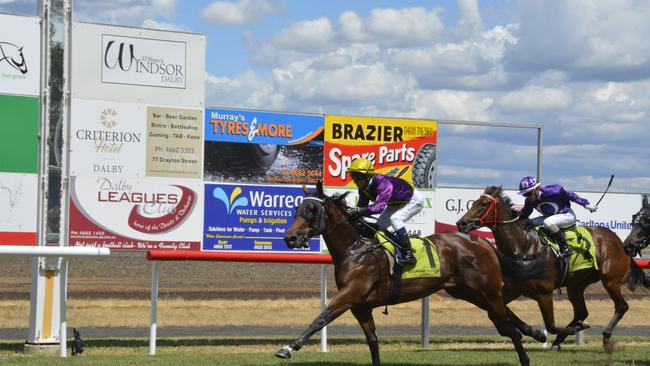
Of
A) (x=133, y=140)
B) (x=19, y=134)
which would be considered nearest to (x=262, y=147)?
(x=133, y=140)

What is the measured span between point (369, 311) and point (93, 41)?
5383mm

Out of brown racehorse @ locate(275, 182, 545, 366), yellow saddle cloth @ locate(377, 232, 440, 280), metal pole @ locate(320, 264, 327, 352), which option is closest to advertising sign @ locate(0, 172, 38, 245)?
metal pole @ locate(320, 264, 327, 352)

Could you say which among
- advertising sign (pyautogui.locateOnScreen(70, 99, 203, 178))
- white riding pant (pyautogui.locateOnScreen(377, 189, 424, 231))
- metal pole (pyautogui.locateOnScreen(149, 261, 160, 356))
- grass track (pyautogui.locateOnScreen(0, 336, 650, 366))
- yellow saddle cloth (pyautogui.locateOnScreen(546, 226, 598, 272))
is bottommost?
grass track (pyautogui.locateOnScreen(0, 336, 650, 366))

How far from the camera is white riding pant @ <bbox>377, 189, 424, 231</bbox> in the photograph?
11.5 meters

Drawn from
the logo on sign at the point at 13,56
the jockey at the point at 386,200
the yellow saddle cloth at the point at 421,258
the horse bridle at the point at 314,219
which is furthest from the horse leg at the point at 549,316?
the logo on sign at the point at 13,56

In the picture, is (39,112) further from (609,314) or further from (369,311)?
(609,314)

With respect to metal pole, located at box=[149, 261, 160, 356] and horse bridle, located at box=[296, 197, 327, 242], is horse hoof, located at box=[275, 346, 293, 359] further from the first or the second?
metal pole, located at box=[149, 261, 160, 356]

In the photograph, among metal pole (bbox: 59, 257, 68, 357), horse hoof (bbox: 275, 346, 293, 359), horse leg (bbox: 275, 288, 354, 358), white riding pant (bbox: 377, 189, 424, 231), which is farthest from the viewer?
metal pole (bbox: 59, 257, 68, 357)

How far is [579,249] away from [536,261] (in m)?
1.09

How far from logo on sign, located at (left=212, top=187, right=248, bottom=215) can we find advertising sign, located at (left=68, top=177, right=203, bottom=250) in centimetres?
27

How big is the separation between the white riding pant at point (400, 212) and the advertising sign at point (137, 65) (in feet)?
12.3

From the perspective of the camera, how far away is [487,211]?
12430mm

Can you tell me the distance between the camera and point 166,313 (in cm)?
2128

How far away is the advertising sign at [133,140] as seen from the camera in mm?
13492
